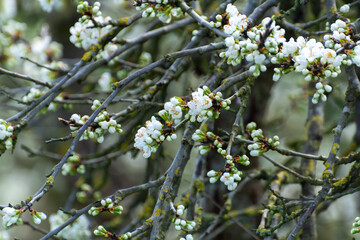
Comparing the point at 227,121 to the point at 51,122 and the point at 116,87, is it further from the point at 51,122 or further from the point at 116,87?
the point at 51,122

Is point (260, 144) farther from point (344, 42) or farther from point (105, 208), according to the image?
point (105, 208)

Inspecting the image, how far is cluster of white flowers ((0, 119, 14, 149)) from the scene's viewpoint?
2008 millimetres

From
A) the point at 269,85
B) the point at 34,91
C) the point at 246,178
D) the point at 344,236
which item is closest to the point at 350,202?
the point at 344,236

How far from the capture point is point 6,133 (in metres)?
2.02

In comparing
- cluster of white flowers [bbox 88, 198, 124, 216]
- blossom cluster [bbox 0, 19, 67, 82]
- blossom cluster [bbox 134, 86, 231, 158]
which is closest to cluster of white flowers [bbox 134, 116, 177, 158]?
blossom cluster [bbox 134, 86, 231, 158]

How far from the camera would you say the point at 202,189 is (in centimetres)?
247

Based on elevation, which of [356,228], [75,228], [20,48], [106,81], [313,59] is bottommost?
[356,228]

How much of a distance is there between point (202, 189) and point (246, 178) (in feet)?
2.15

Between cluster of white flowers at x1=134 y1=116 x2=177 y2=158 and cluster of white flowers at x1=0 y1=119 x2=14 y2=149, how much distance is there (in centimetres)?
66

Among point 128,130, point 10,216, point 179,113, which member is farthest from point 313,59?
point 128,130

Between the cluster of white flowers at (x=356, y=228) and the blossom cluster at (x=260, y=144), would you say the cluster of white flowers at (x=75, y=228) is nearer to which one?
the blossom cluster at (x=260, y=144)

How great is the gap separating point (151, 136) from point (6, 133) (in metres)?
0.73

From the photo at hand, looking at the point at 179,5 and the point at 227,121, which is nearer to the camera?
the point at 179,5

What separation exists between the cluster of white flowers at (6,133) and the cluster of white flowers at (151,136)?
665mm
